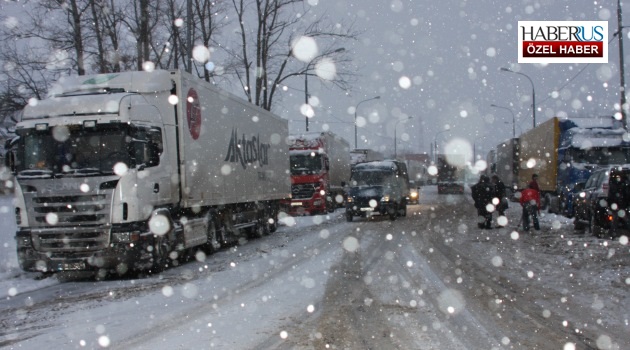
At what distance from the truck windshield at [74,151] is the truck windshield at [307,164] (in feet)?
60.0

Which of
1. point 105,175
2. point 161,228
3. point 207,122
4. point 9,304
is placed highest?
point 207,122

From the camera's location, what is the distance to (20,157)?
1159cm

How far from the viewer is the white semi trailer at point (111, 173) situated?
1117 centimetres

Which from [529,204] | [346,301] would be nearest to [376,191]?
[529,204]

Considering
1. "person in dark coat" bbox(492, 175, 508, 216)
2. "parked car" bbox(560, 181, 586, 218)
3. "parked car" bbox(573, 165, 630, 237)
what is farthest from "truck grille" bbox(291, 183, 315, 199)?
"parked car" bbox(573, 165, 630, 237)

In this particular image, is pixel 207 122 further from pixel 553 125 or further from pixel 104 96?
pixel 553 125

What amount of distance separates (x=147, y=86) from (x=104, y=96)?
3.53ft

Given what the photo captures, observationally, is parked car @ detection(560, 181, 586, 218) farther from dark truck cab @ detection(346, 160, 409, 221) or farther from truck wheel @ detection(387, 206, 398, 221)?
truck wheel @ detection(387, 206, 398, 221)

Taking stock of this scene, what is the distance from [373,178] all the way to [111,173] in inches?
651

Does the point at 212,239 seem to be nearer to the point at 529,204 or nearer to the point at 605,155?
the point at 529,204

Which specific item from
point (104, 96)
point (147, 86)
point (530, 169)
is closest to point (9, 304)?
point (104, 96)

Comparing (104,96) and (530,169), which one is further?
(530,169)

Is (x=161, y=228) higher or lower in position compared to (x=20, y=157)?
lower

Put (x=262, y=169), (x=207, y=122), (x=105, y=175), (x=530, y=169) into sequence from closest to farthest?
1. (x=105, y=175)
2. (x=207, y=122)
3. (x=262, y=169)
4. (x=530, y=169)
